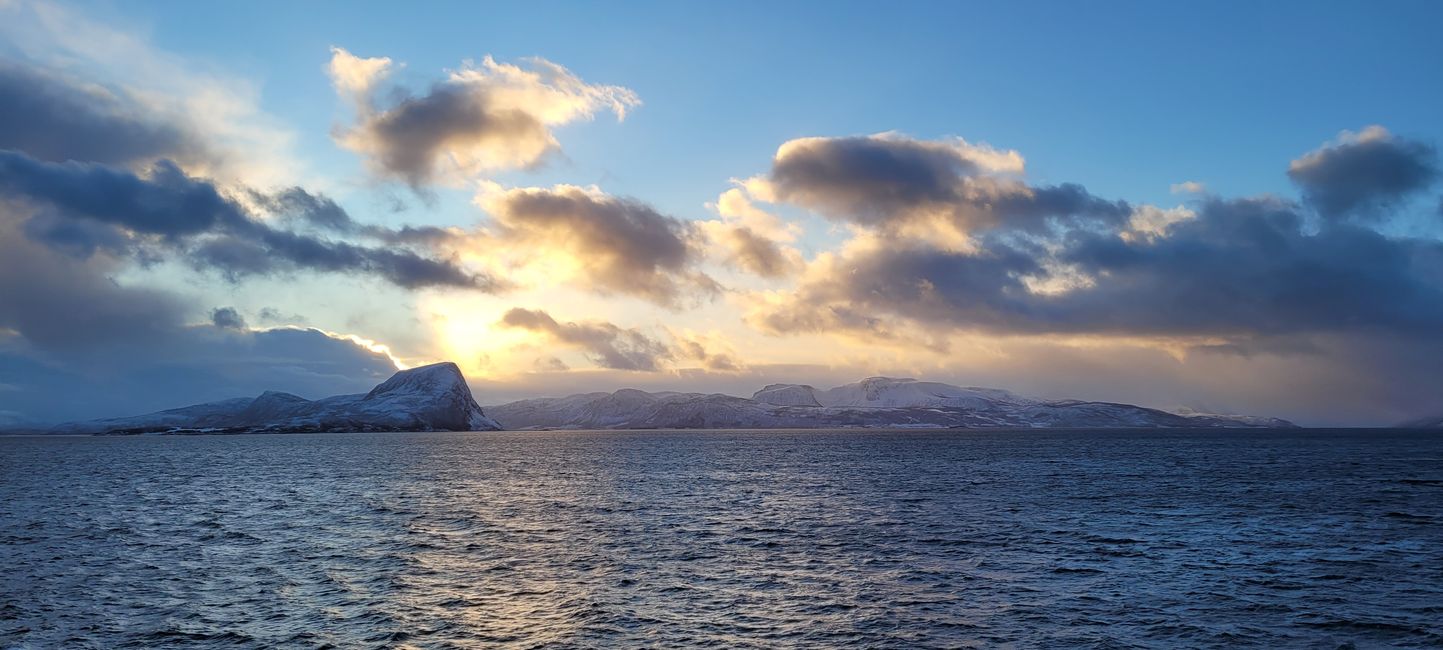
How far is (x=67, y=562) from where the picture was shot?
51406mm

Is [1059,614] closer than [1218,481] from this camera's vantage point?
Yes

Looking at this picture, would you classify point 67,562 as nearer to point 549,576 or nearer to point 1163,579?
point 549,576

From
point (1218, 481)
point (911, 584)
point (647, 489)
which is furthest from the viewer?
point (1218, 481)

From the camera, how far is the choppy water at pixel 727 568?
35.4 metres

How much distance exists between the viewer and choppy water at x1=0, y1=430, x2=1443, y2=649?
35375 mm

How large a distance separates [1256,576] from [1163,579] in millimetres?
5918

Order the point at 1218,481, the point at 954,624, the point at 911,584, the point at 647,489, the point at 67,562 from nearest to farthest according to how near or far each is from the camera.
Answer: the point at 954,624
the point at 911,584
the point at 67,562
the point at 647,489
the point at 1218,481

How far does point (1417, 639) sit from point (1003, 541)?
27366 mm

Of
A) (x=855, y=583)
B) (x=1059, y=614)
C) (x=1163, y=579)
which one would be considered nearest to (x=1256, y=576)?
(x=1163, y=579)

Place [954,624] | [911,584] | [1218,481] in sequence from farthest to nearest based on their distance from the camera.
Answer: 1. [1218,481]
2. [911,584]
3. [954,624]

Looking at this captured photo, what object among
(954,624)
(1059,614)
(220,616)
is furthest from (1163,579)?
(220,616)

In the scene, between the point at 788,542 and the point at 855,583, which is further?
the point at 788,542

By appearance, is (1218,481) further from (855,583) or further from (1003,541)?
(855,583)

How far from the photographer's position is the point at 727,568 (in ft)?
161
